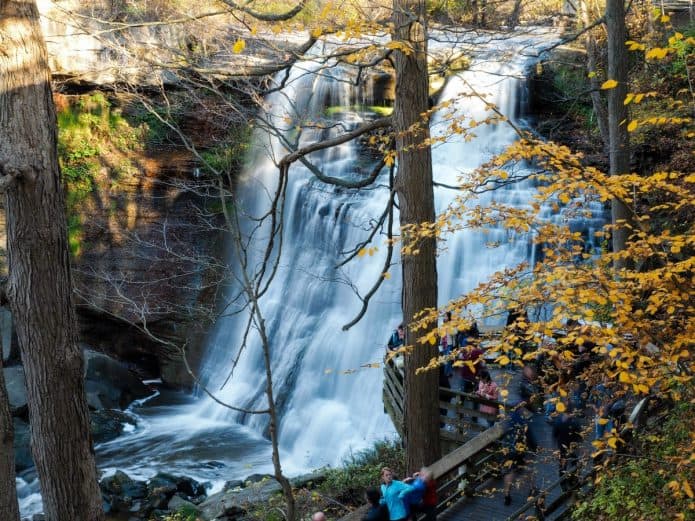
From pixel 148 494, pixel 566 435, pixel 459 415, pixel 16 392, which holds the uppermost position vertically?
pixel 566 435

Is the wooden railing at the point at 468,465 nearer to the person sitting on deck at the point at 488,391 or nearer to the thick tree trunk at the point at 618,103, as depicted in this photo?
the person sitting on deck at the point at 488,391

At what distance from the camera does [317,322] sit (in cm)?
1722

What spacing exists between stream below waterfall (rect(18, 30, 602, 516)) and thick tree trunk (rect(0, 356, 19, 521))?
27.6ft

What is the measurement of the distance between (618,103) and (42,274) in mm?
10115

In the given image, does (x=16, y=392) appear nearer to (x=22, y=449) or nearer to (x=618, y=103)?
(x=22, y=449)

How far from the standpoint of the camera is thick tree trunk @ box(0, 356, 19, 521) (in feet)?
18.0

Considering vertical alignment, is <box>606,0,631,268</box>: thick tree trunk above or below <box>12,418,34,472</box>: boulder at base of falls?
above

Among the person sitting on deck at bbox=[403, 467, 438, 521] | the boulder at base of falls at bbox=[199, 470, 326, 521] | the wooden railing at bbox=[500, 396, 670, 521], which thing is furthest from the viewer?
the boulder at base of falls at bbox=[199, 470, 326, 521]

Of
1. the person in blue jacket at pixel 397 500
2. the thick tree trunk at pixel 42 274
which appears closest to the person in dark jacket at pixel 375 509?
the person in blue jacket at pixel 397 500

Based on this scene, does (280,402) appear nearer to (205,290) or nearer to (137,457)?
(137,457)

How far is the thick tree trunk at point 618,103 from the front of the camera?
37.0 feet

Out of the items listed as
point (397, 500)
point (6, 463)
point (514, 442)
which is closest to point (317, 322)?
point (514, 442)

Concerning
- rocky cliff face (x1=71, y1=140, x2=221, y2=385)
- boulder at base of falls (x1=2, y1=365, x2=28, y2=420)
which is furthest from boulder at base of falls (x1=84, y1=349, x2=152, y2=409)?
boulder at base of falls (x1=2, y1=365, x2=28, y2=420)

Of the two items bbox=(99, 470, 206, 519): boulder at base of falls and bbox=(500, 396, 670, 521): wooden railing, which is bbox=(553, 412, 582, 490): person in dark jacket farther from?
bbox=(99, 470, 206, 519): boulder at base of falls
